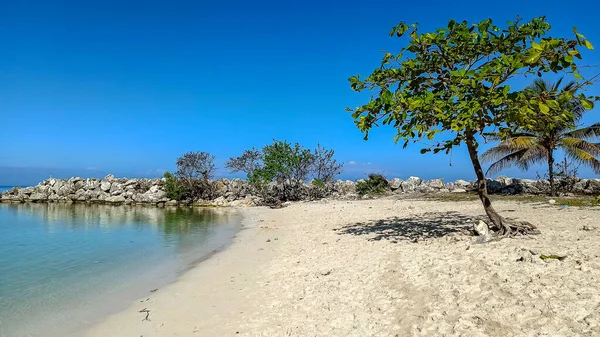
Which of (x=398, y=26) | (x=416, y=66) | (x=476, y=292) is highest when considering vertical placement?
(x=398, y=26)

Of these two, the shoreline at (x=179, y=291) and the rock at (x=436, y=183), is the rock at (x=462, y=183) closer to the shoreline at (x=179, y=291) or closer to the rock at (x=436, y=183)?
the rock at (x=436, y=183)

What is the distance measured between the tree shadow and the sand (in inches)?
11.1

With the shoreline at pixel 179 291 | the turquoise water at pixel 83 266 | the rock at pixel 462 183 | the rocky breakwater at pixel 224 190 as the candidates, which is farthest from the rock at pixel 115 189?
the rock at pixel 462 183

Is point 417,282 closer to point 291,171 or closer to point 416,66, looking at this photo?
point 416,66

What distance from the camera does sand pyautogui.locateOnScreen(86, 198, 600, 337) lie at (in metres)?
4.27

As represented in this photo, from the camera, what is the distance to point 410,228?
11273mm

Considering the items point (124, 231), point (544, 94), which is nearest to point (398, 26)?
point (544, 94)

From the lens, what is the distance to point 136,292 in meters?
7.43

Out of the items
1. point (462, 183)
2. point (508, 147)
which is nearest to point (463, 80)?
point (508, 147)

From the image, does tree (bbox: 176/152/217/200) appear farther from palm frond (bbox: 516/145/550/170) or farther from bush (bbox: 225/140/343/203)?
palm frond (bbox: 516/145/550/170)

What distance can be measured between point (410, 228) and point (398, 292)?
5973 millimetres

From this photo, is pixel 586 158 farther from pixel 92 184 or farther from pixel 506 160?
pixel 92 184

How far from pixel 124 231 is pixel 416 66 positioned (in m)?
15.2

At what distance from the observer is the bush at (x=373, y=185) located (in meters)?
30.7
